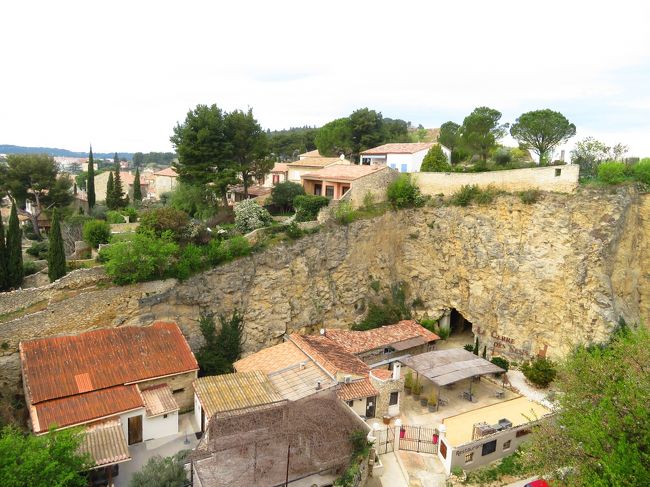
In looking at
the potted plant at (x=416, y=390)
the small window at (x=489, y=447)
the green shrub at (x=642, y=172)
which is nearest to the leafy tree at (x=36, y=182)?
the potted plant at (x=416, y=390)

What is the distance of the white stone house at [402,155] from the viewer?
34250mm

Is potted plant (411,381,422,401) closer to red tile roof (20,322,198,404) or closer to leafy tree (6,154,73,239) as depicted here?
red tile roof (20,322,198,404)

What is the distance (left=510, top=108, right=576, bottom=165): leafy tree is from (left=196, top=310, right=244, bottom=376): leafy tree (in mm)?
23200

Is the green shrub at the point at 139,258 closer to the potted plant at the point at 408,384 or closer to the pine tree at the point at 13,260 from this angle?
the pine tree at the point at 13,260

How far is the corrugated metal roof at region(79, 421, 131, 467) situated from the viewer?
48.7 ft

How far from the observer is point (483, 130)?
1367 inches

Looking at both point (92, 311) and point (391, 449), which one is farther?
point (92, 311)

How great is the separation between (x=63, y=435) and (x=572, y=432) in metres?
14.8

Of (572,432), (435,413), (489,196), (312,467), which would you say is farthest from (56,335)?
(489,196)

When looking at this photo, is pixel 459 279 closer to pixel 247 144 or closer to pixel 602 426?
pixel 247 144

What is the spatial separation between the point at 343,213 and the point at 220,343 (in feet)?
35.6

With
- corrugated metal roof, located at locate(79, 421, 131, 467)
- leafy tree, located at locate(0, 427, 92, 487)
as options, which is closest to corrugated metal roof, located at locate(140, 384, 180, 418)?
corrugated metal roof, located at locate(79, 421, 131, 467)

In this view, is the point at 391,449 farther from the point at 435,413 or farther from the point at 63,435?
the point at 63,435

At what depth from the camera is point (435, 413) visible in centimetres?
2069
